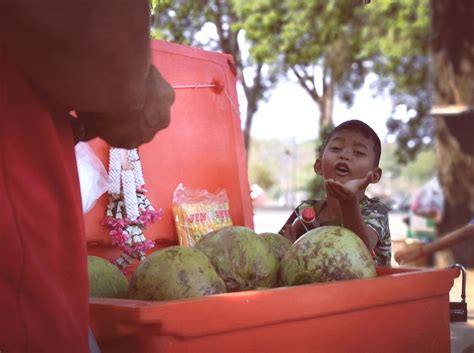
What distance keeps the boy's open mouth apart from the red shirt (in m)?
2.04

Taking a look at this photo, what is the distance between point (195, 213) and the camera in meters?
3.61

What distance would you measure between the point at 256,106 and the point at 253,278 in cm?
2012

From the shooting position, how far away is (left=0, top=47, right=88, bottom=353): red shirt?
4.53 feet

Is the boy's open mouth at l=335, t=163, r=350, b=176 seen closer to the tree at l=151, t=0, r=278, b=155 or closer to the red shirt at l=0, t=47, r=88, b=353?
the red shirt at l=0, t=47, r=88, b=353

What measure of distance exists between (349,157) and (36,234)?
7.21ft

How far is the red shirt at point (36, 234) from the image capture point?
4.53 feet

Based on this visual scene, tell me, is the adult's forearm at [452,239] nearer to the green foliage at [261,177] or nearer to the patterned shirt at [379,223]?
the patterned shirt at [379,223]

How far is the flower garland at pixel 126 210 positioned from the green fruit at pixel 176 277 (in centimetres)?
147

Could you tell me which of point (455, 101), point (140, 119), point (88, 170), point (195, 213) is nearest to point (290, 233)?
point (195, 213)

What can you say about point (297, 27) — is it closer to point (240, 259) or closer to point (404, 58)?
point (404, 58)

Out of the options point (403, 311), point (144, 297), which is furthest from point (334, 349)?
point (144, 297)

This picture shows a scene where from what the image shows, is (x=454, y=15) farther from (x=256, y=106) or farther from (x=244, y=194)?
(x=256, y=106)

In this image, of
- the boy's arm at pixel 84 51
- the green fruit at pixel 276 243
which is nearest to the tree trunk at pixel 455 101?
the green fruit at pixel 276 243

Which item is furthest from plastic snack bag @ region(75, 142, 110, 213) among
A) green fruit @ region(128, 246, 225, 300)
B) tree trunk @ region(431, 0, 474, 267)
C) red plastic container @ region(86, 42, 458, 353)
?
tree trunk @ region(431, 0, 474, 267)
